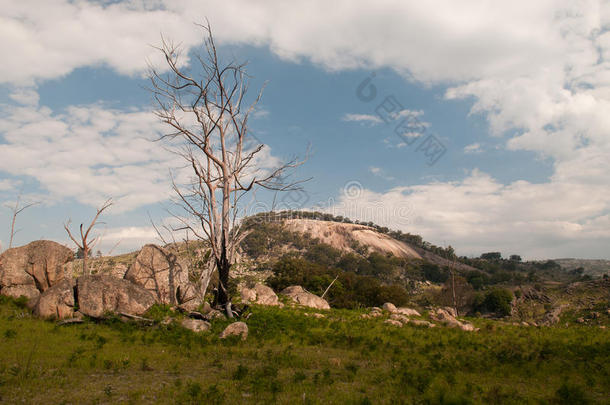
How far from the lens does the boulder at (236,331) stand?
14974mm

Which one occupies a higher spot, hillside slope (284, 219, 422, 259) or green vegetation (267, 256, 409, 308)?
hillside slope (284, 219, 422, 259)

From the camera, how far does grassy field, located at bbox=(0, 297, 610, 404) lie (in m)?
8.36

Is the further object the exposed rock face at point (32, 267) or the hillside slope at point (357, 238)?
the hillside slope at point (357, 238)

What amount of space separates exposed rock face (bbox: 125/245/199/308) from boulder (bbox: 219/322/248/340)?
5623mm

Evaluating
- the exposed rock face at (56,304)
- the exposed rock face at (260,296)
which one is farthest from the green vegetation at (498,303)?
the exposed rock face at (56,304)

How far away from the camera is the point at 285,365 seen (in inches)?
441

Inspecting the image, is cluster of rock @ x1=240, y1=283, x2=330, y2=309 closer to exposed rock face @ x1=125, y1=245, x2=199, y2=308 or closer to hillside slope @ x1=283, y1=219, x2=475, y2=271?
exposed rock face @ x1=125, y1=245, x2=199, y2=308

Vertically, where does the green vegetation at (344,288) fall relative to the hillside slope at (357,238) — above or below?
below

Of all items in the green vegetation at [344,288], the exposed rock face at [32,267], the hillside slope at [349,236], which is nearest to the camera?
the exposed rock face at [32,267]

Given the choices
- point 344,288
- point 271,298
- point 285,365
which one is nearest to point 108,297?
point 285,365

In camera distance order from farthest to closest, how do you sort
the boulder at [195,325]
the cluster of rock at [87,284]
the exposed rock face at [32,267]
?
the exposed rock face at [32,267] < the cluster of rock at [87,284] < the boulder at [195,325]

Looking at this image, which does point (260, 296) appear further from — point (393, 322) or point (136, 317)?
point (136, 317)

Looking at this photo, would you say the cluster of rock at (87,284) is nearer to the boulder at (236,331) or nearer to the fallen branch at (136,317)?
the fallen branch at (136,317)

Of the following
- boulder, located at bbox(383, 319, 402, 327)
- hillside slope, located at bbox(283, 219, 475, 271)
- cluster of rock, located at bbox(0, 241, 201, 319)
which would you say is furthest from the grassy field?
hillside slope, located at bbox(283, 219, 475, 271)
